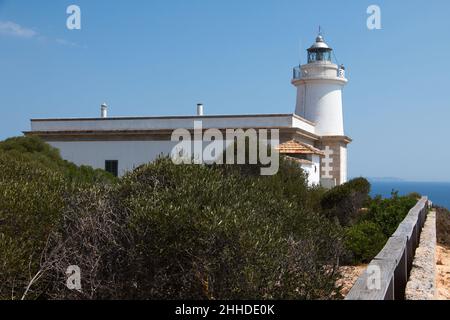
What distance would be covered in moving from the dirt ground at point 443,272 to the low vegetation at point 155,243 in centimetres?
147

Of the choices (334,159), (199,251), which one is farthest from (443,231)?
(334,159)

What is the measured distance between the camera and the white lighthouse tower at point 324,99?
26.6m

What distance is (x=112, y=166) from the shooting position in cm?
2545

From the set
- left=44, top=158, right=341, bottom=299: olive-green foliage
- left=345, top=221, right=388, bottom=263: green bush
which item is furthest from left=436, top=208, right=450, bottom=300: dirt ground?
left=44, top=158, right=341, bottom=299: olive-green foliage

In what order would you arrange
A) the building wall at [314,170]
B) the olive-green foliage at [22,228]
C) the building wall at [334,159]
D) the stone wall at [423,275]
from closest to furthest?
the olive-green foliage at [22,228]
the stone wall at [423,275]
the building wall at [314,170]
the building wall at [334,159]

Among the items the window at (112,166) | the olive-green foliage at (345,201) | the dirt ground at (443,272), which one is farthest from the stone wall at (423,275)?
the window at (112,166)

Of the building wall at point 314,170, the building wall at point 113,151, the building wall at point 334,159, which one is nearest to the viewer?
the building wall at point 314,170

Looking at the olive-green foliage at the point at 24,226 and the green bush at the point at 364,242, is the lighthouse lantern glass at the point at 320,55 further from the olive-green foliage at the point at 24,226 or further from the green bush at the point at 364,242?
the olive-green foliage at the point at 24,226

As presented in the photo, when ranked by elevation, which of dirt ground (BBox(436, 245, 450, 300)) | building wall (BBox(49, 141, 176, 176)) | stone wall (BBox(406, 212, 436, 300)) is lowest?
dirt ground (BBox(436, 245, 450, 300))

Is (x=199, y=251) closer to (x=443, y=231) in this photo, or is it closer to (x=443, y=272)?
(x=443, y=272)

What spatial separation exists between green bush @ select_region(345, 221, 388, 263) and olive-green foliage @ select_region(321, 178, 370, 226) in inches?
184

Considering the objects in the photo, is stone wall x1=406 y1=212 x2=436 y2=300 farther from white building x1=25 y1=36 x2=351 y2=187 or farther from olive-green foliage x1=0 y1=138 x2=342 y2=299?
white building x1=25 y1=36 x2=351 y2=187

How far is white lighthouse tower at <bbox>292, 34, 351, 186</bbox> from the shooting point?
87.2ft

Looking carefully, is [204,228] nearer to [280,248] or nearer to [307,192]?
[280,248]
